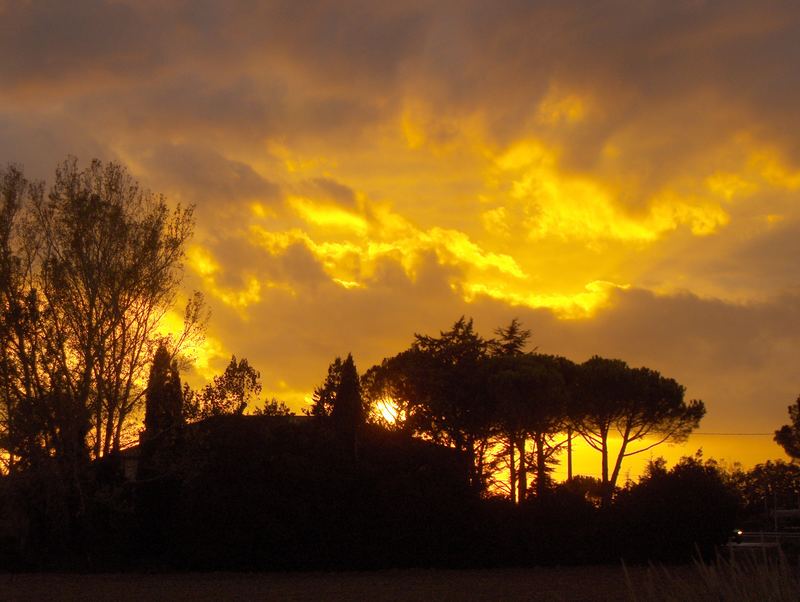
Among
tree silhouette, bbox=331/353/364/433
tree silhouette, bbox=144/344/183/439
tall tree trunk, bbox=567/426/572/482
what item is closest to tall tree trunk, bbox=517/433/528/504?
tall tree trunk, bbox=567/426/572/482

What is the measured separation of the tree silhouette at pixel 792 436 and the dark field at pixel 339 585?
26.4 metres

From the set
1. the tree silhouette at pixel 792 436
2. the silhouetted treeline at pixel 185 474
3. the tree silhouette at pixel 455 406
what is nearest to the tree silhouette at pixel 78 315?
the silhouetted treeline at pixel 185 474

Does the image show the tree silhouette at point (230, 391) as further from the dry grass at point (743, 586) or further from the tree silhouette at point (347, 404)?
the dry grass at point (743, 586)

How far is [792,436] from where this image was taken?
50.0 m

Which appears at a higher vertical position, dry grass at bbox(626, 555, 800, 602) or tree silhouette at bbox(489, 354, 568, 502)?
tree silhouette at bbox(489, 354, 568, 502)

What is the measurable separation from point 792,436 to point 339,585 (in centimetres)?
3662

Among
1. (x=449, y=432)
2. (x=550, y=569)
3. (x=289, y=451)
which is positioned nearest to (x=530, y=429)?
(x=449, y=432)

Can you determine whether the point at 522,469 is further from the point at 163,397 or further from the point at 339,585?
the point at 163,397

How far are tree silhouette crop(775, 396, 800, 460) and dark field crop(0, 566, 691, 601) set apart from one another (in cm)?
2644

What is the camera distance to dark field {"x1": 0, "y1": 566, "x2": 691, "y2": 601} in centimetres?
2012

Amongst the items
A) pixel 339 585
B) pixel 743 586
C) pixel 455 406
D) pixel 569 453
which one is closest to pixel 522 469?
pixel 455 406

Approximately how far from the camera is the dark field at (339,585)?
2012cm

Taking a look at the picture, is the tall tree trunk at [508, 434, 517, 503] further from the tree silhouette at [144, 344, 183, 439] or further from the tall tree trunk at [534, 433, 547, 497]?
the tree silhouette at [144, 344, 183, 439]

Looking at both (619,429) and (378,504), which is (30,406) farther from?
(619,429)
